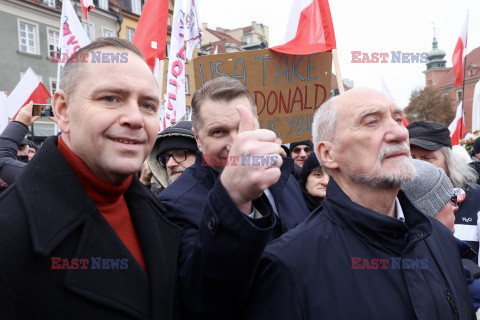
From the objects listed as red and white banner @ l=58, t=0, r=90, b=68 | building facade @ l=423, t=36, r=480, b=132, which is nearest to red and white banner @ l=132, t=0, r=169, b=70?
red and white banner @ l=58, t=0, r=90, b=68

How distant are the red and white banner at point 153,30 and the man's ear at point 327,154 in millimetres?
4035

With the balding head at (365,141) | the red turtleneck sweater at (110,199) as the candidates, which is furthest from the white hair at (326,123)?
the red turtleneck sweater at (110,199)

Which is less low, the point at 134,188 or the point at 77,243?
the point at 134,188

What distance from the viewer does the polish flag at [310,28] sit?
4031mm

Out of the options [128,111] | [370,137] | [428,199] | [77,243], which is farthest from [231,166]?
[428,199]

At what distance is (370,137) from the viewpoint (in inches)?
73.5

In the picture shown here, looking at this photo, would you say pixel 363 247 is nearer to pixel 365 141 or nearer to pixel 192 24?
pixel 365 141

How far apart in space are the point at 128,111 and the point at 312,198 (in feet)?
9.08

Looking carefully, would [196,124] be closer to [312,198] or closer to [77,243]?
[77,243]

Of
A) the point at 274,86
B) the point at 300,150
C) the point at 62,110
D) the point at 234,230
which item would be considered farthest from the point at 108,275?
the point at 300,150

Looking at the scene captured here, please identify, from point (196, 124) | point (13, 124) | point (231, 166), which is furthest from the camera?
point (13, 124)

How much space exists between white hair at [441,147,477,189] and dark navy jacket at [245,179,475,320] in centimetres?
196

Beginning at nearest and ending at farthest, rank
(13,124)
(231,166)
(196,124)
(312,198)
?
(231,166), (196,124), (13,124), (312,198)

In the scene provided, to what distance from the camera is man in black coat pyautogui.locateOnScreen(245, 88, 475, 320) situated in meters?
1.50
